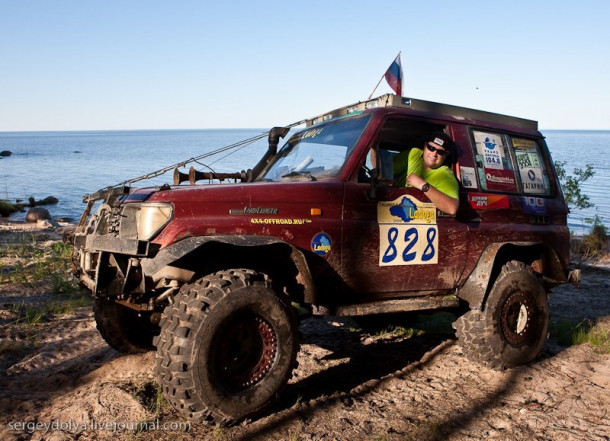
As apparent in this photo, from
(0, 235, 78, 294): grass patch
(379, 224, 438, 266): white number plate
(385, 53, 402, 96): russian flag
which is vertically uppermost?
(385, 53, 402, 96): russian flag

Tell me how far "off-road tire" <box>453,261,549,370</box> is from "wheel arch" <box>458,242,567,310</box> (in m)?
0.10

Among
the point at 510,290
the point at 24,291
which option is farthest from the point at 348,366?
the point at 24,291

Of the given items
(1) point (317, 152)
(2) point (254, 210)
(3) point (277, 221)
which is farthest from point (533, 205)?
(2) point (254, 210)

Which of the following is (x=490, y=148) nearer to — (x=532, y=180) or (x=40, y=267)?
(x=532, y=180)

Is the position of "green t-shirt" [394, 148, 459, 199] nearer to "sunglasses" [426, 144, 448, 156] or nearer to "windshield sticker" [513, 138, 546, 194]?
"sunglasses" [426, 144, 448, 156]

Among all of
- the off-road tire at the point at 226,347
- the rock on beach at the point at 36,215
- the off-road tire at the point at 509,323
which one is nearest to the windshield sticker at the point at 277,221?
the off-road tire at the point at 226,347

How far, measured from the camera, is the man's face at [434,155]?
4.50 metres

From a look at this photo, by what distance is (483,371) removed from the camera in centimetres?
466

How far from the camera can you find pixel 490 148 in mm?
4961

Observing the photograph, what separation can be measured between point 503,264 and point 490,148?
1.12 meters

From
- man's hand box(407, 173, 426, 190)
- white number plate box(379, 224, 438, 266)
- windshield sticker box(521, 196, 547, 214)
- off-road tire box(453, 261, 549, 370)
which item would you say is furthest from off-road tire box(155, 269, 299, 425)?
windshield sticker box(521, 196, 547, 214)

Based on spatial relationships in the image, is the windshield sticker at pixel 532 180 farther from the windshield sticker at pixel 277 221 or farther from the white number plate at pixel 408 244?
the windshield sticker at pixel 277 221

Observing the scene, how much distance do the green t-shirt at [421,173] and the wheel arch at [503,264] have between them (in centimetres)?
73

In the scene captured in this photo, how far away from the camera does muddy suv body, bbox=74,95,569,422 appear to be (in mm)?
3338
